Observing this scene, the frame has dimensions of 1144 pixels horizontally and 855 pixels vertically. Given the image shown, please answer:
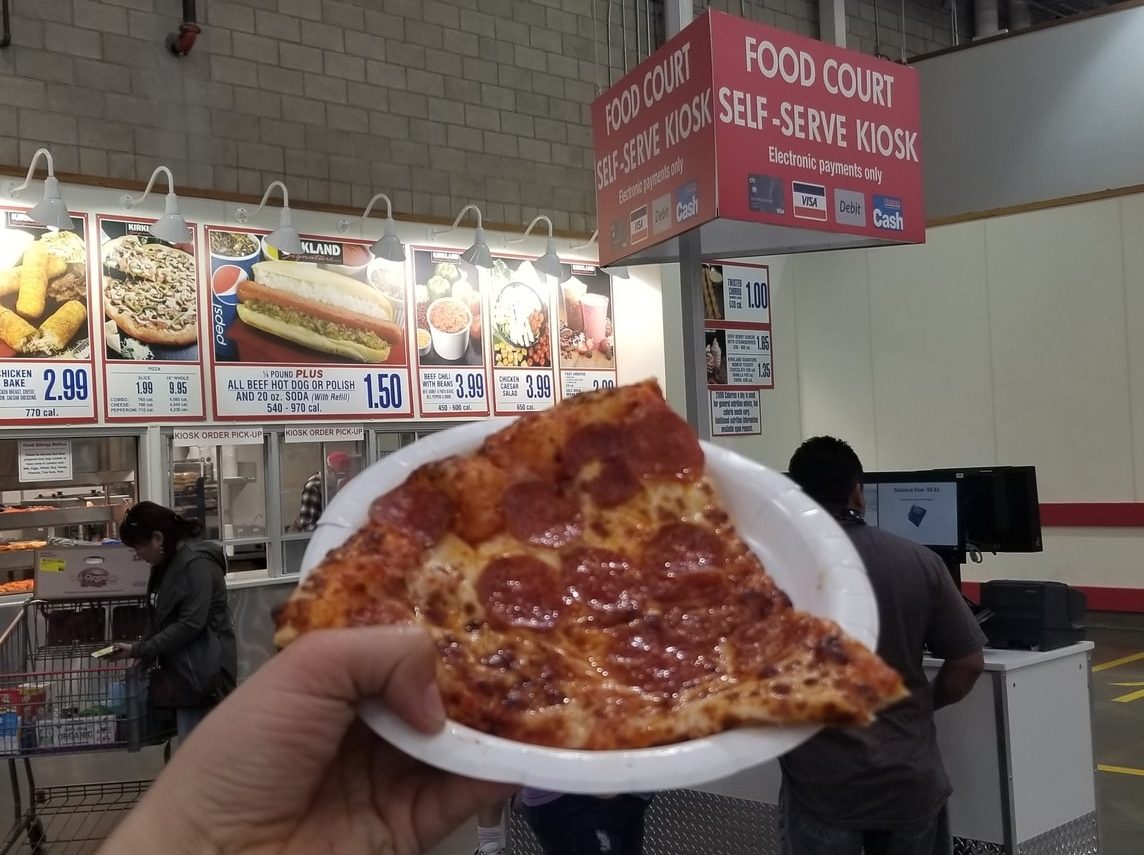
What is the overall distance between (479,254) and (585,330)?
1.63 m

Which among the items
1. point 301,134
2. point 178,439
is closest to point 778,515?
point 178,439

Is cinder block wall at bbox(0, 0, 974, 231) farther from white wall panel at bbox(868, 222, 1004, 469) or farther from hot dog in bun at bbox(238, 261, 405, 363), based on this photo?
white wall panel at bbox(868, 222, 1004, 469)

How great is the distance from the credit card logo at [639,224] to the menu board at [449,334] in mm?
5058

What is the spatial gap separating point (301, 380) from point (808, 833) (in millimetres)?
5659

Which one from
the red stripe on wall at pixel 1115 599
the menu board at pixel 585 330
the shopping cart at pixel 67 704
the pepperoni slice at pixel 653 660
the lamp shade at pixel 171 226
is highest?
the lamp shade at pixel 171 226

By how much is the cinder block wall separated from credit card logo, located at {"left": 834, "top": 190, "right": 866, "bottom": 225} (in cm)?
559

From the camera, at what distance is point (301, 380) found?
7.54m

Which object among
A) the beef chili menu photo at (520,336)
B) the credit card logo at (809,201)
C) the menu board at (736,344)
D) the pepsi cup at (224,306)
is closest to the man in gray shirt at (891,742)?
the credit card logo at (809,201)

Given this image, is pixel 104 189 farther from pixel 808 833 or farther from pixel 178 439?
pixel 808 833

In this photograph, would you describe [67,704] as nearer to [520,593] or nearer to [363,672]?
[520,593]

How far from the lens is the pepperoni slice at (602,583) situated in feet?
4.44

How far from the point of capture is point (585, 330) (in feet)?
29.5

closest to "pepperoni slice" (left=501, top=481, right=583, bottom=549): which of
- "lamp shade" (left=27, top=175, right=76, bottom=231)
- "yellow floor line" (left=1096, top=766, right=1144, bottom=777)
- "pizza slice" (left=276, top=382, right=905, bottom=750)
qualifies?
"pizza slice" (left=276, top=382, right=905, bottom=750)
